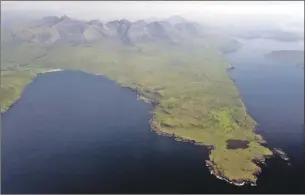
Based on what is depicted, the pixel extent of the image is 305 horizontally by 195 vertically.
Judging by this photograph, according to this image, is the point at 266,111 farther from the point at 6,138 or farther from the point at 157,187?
the point at 6,138

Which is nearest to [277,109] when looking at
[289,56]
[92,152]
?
[92,152]

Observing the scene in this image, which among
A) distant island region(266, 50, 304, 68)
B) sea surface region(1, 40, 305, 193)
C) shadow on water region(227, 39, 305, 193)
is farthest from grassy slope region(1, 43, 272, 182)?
distant island region(266, 50, 304, 68)

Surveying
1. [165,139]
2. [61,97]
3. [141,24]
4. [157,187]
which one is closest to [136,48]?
[141,24]

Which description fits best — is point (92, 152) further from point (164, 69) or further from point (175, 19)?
point (175, 19)

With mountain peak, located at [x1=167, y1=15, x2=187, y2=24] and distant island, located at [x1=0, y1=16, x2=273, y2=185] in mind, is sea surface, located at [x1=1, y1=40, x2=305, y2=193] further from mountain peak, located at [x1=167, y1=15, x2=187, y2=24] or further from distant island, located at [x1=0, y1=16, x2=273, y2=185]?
mountain peak, located at [x1=167, y1=15, x2=187, y2=24]

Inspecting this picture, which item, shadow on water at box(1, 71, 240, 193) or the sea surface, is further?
the sea surface
